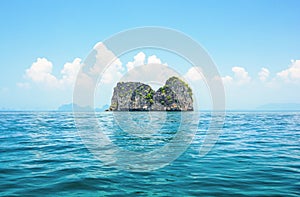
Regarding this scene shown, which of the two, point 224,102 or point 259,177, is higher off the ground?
point 224,102

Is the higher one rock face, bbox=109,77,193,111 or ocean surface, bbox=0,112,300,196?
rock face, bbox=109,77,193,111

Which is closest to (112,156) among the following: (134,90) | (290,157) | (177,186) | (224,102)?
(177,186)

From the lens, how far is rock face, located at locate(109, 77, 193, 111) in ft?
553

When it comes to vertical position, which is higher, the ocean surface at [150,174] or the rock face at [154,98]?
the rock face at [154,98]

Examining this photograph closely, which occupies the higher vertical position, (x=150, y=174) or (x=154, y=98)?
(x=154, y=98)

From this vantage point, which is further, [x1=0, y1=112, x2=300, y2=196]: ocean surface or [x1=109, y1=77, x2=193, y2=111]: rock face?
[x1=109, y1=77, x2=193, y2=111]: rock face

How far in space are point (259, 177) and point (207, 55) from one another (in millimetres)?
5125

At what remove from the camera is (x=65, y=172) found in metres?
9.20

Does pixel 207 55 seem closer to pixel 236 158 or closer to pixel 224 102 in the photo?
pixel 224 102

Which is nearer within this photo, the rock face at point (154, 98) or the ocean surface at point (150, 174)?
the ocean surface at point (150, 174)

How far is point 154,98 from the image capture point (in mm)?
172250

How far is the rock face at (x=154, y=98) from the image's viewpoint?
168625 mm

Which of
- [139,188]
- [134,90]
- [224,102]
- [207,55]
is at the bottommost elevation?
[139,188]

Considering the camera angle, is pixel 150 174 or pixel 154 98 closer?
pixel 150 174
